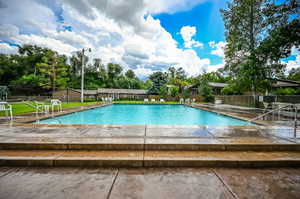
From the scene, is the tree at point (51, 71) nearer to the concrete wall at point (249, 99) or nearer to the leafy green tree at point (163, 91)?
the leafy green tree at point (163, 91)

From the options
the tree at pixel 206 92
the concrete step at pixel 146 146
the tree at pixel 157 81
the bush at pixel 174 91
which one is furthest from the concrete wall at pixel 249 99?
the tree at pixel 157 81

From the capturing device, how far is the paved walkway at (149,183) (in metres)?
1.51

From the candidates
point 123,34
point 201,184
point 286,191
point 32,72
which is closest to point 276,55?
point 286,191

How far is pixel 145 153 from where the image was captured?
2.42 metres

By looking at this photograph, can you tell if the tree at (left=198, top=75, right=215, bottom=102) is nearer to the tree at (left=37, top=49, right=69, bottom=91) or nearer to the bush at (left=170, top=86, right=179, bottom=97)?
the bush at (left=170, top=86, right=179, bottom=97)

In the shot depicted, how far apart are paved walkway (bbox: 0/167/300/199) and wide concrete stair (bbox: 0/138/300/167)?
0.12 m

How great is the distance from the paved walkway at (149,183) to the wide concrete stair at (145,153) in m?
0.12

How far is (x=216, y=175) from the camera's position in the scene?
1933 millimetres

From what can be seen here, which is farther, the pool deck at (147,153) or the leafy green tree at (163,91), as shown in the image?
the leafy green tree at (163,91)

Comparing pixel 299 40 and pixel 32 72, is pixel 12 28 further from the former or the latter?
pixel 32 72

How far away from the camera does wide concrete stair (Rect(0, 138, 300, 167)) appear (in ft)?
7.05

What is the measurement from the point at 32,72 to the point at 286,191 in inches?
1707

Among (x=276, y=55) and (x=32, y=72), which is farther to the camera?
(x=32, y=72)

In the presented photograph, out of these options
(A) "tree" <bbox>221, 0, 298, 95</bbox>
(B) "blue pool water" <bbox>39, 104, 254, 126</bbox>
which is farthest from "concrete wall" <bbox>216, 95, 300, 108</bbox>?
(B) "blue pool water" <bbox>39, 104, 254, 126</bbox>
